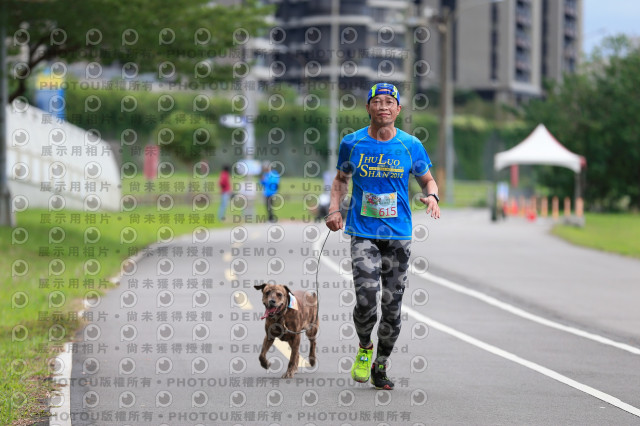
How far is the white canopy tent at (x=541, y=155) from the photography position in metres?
39.9

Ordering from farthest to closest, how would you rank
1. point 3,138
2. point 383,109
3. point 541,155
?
1. point 541,155
2. point 3,138
3. point 383,109

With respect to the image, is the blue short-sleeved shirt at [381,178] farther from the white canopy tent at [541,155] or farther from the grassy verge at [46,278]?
the white canopy tent at [541,155]

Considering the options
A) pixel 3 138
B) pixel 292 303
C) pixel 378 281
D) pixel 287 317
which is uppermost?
pixel 3 138

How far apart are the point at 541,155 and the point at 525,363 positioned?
101 ft

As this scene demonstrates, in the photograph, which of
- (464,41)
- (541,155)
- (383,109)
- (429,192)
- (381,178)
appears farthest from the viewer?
(464,41)

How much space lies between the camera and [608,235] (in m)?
33.4

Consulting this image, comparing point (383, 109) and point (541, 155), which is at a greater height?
point (541, 155)

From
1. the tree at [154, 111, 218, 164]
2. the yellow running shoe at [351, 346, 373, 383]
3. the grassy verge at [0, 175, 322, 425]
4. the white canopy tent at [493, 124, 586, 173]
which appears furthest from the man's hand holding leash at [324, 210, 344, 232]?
the tree at [154, 111, 218, 164]

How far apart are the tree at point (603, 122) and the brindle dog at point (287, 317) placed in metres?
46.0

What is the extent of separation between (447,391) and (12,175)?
26.6 m

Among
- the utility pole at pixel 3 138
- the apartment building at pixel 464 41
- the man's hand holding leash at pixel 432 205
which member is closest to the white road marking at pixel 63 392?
the man's hand holding leash at pixel 432 205

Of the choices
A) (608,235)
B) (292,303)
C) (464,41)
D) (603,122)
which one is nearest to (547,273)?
(292,303)

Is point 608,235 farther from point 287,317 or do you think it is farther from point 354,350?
point 287,317

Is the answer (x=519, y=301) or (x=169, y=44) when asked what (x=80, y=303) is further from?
(x=169, y=44)
